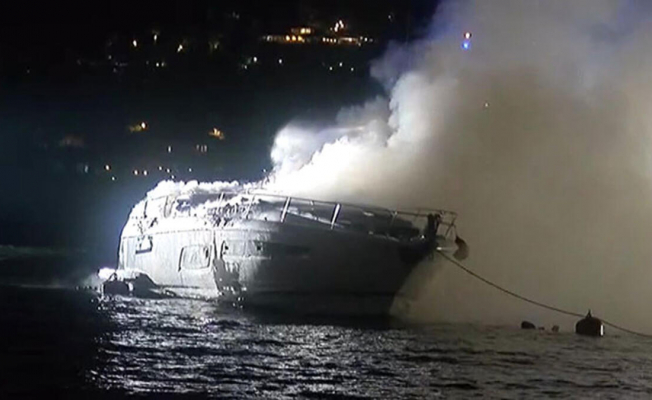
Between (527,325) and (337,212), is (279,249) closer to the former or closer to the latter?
(337,212)

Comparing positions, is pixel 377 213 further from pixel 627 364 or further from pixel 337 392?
pixel 337 392

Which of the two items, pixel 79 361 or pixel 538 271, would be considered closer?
pixel 79 361

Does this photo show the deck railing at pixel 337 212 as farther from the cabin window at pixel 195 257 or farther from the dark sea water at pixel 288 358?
the dark sea water at pixel 288 358

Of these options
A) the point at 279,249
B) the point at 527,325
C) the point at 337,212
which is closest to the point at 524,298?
the point at 527,325

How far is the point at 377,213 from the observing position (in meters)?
51.0

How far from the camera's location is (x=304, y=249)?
49.2 m

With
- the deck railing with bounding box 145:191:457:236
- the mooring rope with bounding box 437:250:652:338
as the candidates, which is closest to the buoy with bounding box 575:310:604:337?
the mooring rope with bounding box 437:250:652:338

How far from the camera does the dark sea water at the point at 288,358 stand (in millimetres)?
31609

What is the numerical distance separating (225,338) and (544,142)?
76.8 ft

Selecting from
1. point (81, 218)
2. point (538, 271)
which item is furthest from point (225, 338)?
point (81, 218)

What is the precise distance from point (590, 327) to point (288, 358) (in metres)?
16.0

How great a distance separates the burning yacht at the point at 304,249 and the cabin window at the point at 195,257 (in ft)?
0.16

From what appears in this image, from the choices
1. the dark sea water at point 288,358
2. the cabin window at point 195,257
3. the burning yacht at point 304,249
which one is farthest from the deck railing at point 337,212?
the dark sea water at point 288,358

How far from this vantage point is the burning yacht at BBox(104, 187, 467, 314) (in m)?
48.6
